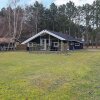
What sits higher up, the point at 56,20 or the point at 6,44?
the point at 56,20

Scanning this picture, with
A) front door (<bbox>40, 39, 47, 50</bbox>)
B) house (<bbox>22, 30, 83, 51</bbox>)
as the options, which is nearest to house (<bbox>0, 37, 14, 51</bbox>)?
house (<bbox>22, 30, 83, 51</bbox>)

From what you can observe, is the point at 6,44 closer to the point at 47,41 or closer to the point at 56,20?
Result: the point at 47,41

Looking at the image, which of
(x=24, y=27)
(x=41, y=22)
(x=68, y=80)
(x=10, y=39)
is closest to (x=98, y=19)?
(x=41, y=22)

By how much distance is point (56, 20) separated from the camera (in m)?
88.8

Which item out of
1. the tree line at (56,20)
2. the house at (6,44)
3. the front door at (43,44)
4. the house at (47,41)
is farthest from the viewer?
the tree line at (56,20)

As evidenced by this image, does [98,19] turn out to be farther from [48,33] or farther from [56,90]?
[56,90]

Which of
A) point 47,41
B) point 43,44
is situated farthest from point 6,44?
point 47,41

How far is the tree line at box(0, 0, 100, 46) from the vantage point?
3068 inches

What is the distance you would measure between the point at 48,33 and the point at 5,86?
46.6 metres

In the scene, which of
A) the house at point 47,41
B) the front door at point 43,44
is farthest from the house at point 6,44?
the front door at point 43,44

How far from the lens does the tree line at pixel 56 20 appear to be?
256 feet

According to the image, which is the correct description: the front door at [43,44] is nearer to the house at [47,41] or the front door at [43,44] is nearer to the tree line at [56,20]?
the house at [47,41]

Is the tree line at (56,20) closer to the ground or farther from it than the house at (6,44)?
farther from it

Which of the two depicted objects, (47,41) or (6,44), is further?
(6,44)
